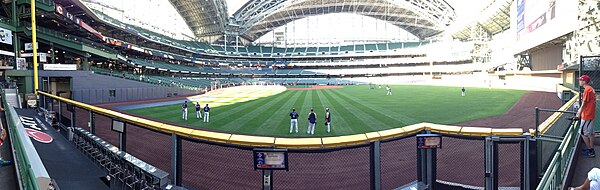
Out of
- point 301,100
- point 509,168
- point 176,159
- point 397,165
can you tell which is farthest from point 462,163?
point 301,100

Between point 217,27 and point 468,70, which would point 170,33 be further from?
point 468,70

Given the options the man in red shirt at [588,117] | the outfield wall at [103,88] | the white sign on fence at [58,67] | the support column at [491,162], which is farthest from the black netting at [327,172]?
the white sign on fence at [58,67]

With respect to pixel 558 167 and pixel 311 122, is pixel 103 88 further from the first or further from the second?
pixel 558 167

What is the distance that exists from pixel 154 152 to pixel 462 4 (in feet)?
258

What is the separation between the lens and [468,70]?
77.6m

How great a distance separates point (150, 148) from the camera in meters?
10.3

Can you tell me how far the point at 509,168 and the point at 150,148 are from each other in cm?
1074

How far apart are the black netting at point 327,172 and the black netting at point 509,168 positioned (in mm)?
3160

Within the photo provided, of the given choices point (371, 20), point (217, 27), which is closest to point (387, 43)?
point (371, 20)

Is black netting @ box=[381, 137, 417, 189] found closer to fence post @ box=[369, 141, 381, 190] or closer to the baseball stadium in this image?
the baseball stadium

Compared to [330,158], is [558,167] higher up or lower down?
higher up

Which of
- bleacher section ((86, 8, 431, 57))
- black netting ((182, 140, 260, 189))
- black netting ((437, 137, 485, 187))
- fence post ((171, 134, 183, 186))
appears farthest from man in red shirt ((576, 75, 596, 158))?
bleacher section ((86, 8, 431, 57))

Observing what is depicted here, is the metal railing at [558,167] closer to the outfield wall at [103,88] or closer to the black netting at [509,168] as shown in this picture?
the black netting at [509,168]

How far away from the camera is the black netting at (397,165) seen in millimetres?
7702
